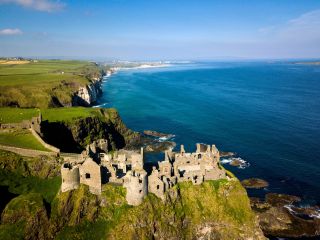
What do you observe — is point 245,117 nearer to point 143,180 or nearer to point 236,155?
point 236,155

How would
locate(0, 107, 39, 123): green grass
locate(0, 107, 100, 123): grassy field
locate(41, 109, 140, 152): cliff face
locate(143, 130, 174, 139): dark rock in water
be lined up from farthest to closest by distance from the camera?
1. locate(143, 130, 174, 139): dark rock in water
2. locate(0, 107, 100, 123): grassy field
3. locate(0, 107, 39, 123): green grass
4. locate(41, 109, 140, 152): cliff face

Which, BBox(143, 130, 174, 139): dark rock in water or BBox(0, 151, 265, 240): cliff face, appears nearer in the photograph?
BBox(0, 151, 265, 240): cliff face

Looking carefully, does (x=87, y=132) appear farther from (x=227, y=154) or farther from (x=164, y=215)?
(x=164, y=215)

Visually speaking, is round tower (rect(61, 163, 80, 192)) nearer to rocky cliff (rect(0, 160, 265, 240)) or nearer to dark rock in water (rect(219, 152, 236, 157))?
rocky cliff (rect(0, 160, 265, 240))

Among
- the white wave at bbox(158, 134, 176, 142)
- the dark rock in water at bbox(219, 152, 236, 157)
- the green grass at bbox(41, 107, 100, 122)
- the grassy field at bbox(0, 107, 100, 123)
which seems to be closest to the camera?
the grassy field at bbox(0, 107, 100, 123)

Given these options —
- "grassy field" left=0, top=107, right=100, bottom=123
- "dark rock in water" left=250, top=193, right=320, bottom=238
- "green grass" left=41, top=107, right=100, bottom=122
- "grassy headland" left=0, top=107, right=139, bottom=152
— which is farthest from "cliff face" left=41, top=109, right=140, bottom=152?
"dark rock in water" left=250, top=193, right=320, bottom=238

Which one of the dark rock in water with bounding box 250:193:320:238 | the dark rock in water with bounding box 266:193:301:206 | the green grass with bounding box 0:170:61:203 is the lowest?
the dark rock in water with bounding box 250:193:320:238

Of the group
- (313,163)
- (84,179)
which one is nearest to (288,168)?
(313,163)

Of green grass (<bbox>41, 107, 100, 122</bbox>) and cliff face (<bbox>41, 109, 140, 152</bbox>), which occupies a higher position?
green grass (<bbox>41, 107, 100, 122</bbox>)
